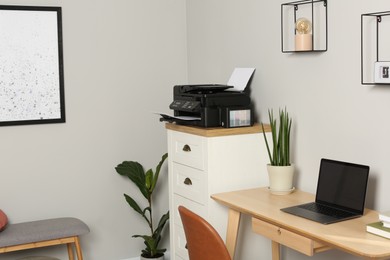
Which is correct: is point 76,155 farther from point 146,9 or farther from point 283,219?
point 283,219

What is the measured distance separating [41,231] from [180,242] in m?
0.86

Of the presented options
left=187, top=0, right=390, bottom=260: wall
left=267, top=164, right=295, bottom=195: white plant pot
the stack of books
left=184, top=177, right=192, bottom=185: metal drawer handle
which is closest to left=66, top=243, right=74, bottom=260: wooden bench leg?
left=184, top=177, right=192, bottom=185: metal drawer handle

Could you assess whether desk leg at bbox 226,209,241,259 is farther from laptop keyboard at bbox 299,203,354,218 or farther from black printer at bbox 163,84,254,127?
black printer at bbox 163,84,254,127

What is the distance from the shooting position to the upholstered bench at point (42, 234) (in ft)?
12.4

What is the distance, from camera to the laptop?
2793mm

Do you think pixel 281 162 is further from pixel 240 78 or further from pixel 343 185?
pixel 240 78

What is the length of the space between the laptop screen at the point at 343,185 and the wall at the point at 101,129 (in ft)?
5.84

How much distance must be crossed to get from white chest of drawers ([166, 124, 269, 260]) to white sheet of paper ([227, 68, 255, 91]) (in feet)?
1.16

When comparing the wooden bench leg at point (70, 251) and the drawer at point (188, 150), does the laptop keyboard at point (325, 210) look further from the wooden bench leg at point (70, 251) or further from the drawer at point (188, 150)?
the wooden bench leg at point (70, 251)

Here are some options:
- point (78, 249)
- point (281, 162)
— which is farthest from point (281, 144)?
point (78, 249)

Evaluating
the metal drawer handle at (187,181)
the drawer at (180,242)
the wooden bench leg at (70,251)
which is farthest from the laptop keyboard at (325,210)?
the wooden bench leg at (70,251)

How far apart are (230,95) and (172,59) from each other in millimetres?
1143

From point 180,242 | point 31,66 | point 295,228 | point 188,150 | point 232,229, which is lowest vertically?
point 180,242

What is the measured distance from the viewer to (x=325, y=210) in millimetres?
2908
